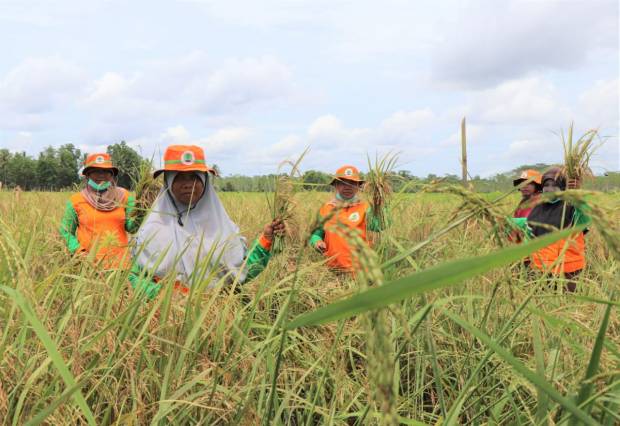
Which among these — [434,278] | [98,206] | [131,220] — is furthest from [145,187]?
[434,278]

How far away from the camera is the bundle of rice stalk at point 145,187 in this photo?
3.57 m

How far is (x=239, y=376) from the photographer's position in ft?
4.42

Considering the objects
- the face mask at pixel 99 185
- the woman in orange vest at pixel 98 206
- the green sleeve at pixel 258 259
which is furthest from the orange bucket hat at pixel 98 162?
the green sleeve at pixel 258 259

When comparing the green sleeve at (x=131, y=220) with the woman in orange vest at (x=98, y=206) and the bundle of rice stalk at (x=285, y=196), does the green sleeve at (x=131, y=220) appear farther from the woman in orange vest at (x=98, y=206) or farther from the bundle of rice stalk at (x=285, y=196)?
the bundle of rice stalk at (x=285, y=196)

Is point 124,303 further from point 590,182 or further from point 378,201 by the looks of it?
point 590,182

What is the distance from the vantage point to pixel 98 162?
4.36m

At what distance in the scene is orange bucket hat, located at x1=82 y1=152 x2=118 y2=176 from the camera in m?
4.31

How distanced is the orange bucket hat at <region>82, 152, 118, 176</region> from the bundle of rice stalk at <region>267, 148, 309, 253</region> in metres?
2.77

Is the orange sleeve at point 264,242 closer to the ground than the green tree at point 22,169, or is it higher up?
closer to the ground

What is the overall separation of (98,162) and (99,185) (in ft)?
0.99

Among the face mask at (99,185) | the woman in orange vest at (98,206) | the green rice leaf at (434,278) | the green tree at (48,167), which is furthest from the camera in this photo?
the green tree at (48,167)

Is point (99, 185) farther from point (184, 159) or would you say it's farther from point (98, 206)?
point (184, 159)

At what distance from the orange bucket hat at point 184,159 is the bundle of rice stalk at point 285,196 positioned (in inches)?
25.9

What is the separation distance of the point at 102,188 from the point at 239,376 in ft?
10.9
